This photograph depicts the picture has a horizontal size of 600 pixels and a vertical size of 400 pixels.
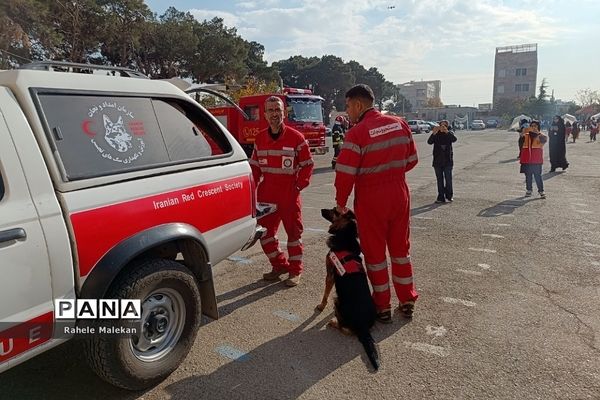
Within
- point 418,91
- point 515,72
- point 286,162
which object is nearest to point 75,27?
point 286,162

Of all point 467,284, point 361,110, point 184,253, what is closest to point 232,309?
point 184,253

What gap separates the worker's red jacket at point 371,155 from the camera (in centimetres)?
330

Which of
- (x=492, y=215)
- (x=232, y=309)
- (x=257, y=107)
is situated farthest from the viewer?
(x=257, y=107)

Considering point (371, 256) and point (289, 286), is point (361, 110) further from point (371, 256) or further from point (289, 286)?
point (289, 286)

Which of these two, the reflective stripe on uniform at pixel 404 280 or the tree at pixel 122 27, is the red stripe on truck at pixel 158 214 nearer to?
the reflective stripe on uniform at pixel 404 280

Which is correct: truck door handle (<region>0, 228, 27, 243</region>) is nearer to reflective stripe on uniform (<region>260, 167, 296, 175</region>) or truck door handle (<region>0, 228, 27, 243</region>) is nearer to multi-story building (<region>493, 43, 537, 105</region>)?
reflective stripe on uniform (<region>260, 167, 296, 175</region>)

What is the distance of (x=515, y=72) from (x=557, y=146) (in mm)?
107727

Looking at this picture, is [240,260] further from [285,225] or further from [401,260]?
[401,260]

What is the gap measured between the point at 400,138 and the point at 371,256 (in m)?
0.98

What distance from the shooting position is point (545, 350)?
3.09 metres

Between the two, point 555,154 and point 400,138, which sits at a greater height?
point 400,138

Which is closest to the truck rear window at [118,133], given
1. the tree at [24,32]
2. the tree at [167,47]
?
the tree at [24,32]

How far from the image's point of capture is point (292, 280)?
4.37 metres

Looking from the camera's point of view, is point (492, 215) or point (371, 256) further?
point (492, 215)
